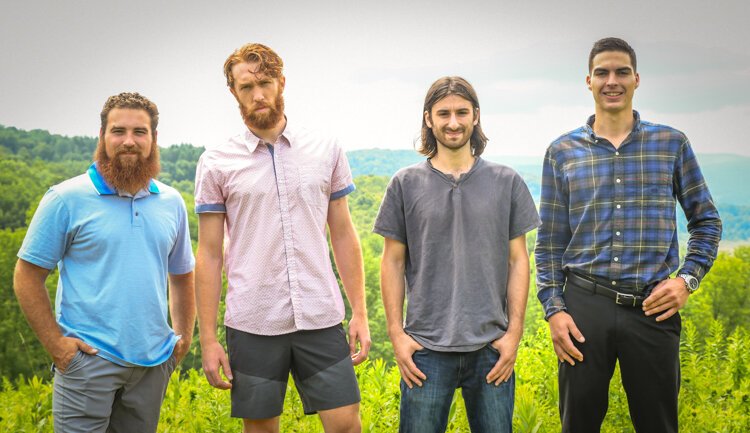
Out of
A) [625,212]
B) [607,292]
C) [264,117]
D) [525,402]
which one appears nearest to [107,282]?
[264,117]

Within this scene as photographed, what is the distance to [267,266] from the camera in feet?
11.5

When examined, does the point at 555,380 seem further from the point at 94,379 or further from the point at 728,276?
the point at 728,276

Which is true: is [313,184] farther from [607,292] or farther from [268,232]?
[607,292]

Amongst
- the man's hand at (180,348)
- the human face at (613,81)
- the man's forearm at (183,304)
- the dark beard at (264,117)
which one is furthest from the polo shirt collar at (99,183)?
the human face at (613,81)

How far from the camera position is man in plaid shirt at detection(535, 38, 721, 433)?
3643 millimetres

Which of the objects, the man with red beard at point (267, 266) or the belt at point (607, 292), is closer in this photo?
the man with red beard at point (267, 266)

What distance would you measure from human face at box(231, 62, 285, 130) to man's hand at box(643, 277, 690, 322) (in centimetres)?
206

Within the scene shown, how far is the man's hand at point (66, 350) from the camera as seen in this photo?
344 cm

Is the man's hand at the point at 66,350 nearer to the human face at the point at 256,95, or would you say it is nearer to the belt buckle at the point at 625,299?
the human face at the point at 256,95

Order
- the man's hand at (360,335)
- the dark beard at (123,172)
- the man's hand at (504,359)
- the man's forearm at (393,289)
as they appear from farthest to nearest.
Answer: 1. the man's hand at (360,335)
2. the dark beard at (123,172)
3. the man's forearm at (393,289)
4. the man's hand at (504,359)

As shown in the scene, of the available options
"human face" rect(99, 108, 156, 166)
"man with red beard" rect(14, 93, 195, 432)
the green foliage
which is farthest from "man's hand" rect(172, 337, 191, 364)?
the green foliage

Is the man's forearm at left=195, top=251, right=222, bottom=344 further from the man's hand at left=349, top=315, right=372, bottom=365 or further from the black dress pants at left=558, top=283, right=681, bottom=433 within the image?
the black dress pants at left=558, top=283, right=681, bottom=433

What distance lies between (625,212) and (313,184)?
1594mm

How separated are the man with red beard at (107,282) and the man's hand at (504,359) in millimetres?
1577
